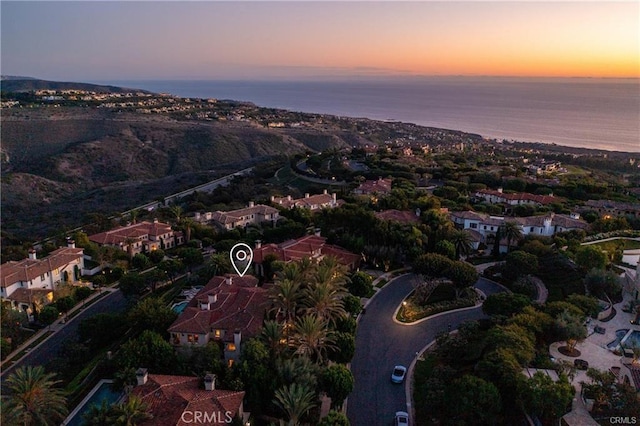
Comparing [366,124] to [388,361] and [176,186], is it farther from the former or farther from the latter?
[388,361]

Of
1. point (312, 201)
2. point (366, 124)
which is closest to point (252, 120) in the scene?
point (366, 124)

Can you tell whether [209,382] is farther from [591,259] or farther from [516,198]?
[516,198]

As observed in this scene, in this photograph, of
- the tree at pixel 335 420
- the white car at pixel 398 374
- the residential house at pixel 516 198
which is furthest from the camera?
the residential house at pixel 516 198

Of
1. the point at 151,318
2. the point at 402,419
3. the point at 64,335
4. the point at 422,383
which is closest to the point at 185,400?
the point at 151,318

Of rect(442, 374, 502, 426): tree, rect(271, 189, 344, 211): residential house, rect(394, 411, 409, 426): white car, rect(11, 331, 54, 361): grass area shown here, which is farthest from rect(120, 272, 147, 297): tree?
rect(442, 374, 502, 426): tree

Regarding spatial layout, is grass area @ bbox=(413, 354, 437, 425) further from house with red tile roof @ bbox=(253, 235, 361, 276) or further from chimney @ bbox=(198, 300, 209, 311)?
chimney @ bbox=(198, 300, 209, 311)

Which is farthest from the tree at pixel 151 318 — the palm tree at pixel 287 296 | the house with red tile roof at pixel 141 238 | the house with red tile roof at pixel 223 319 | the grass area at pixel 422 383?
the house with red tile roof at pixel 141 238

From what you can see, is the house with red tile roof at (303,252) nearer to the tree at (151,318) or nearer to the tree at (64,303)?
the tree at (151,318)
